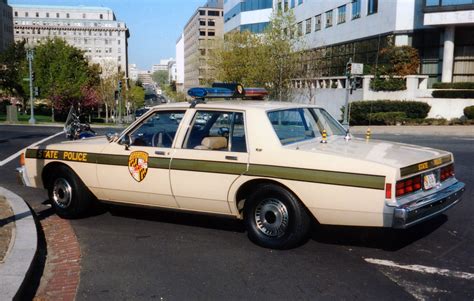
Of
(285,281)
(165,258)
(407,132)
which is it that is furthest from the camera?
(407,132)

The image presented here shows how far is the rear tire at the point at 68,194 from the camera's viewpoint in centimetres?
698

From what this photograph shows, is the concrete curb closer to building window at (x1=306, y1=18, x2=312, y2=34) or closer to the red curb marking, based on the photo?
the red curb marking

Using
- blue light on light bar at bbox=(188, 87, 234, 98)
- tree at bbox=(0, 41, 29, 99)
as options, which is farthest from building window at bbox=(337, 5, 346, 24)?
blue light on light bar at bbox=(188, 87, 234, 98)

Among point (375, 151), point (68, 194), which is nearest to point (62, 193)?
point (68, 194)

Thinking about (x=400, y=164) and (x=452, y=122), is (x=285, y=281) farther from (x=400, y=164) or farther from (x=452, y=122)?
(x=452, y=122)

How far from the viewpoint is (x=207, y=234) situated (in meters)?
6.36

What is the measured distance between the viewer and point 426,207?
5.25 m

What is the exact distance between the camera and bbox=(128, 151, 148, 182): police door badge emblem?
639cm

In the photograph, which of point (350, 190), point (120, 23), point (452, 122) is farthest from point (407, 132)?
point (120, 23)

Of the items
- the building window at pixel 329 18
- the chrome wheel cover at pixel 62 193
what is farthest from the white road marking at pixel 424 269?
the building window at pixel 329 18

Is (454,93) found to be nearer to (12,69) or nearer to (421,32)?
(421,32)

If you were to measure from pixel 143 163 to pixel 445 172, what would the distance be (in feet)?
12.0

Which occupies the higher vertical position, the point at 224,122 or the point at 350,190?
the point at 224,122

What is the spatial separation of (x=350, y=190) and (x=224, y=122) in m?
1.85
